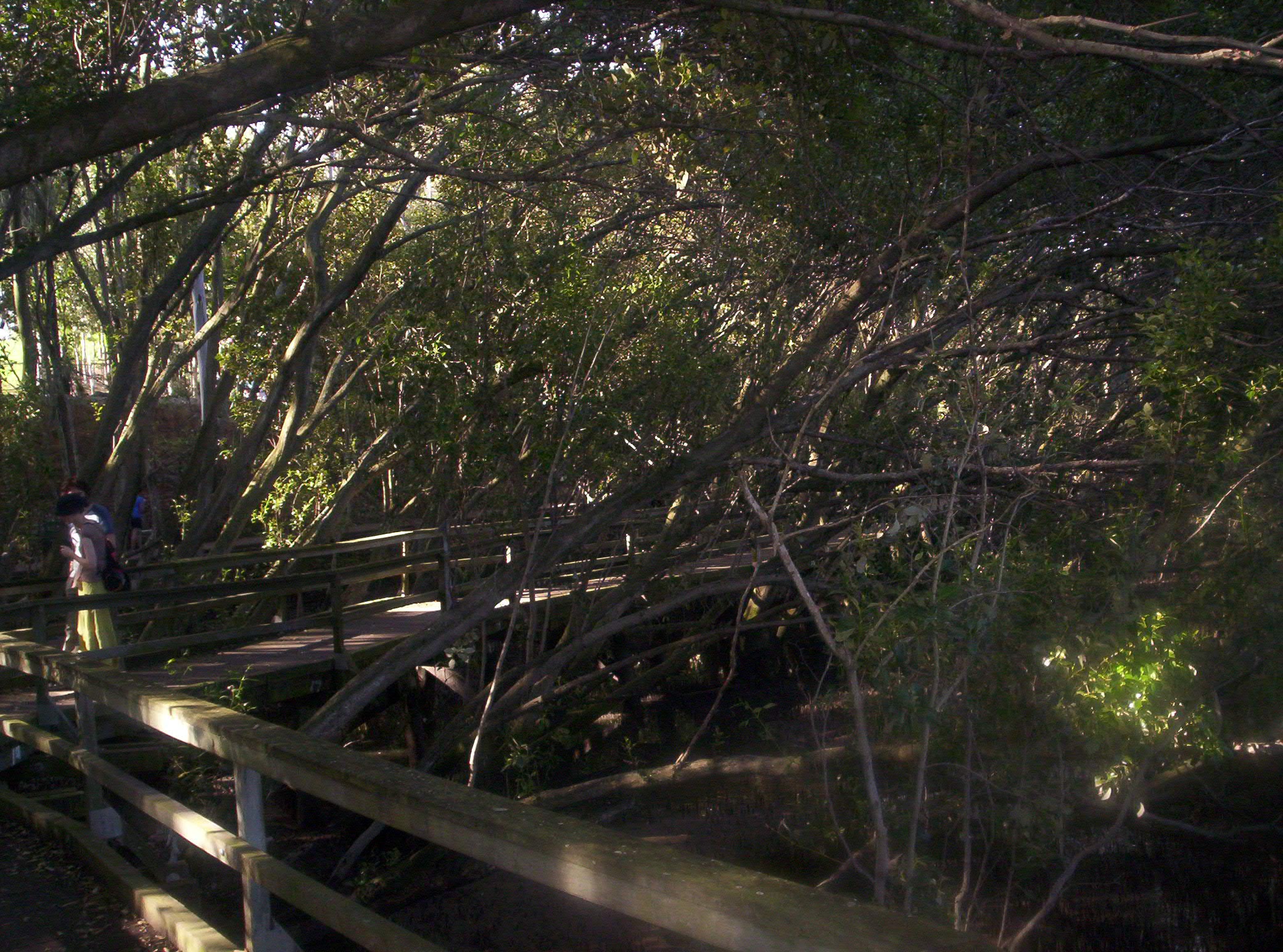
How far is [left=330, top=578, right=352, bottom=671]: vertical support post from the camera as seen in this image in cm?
1101

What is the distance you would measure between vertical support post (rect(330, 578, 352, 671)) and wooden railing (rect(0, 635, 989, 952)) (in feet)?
22.2

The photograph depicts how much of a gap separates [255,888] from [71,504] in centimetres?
639

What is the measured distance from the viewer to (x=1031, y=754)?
7.03m

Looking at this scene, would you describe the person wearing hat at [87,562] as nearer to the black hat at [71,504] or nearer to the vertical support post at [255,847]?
the black hat at [71,504]

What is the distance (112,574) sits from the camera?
30.0ft

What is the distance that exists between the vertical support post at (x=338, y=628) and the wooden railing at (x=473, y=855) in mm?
6779

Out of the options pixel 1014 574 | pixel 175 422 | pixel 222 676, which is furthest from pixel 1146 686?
pixel 175 422

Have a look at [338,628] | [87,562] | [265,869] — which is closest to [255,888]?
[265,869]

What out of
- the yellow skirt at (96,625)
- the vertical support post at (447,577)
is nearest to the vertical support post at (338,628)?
the vertical support post at (447,577)

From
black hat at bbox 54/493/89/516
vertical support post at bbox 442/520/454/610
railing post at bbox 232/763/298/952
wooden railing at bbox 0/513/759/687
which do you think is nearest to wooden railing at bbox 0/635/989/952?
railing post at bbox 232/763/298/952

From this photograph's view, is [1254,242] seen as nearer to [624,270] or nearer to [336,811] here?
[624,270]

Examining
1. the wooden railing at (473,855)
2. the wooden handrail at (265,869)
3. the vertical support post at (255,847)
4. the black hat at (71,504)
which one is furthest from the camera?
the black hat at (71,504)

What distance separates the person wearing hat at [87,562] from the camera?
868 cm

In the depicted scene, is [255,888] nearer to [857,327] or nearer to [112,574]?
[112,574]
